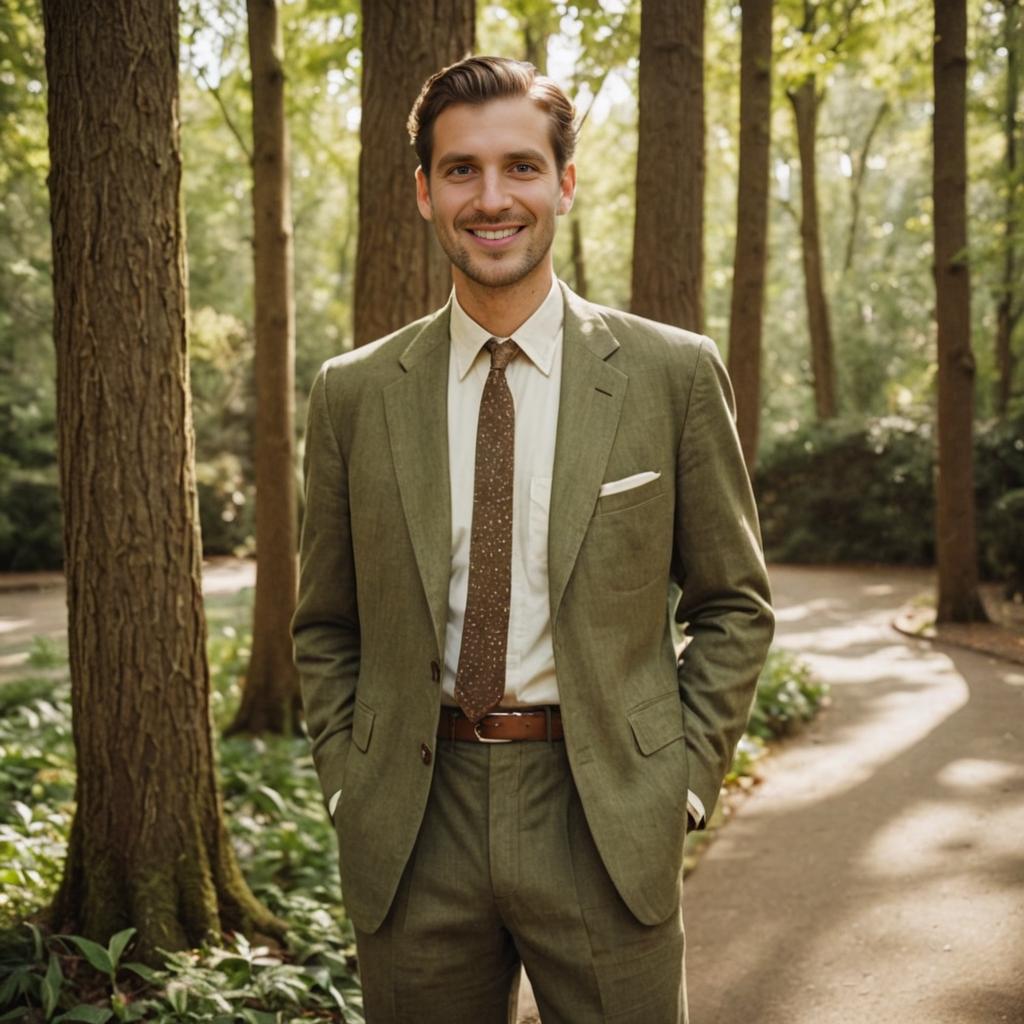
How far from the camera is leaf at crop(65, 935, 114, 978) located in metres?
3.45

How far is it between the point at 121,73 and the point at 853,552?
19.4 meters

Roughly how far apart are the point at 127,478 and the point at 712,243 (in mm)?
33943

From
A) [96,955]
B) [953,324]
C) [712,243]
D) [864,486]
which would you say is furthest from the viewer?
[712,243]

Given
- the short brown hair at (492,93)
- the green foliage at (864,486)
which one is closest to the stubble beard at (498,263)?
the short brown hair at (492,93)

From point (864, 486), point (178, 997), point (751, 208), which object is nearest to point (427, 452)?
point (178, 997)

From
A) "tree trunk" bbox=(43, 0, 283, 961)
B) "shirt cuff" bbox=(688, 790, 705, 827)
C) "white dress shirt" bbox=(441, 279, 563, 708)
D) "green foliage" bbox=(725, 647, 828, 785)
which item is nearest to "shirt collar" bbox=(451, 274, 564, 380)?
"white dress shirt" bbox=(441, 279, 563, 708)

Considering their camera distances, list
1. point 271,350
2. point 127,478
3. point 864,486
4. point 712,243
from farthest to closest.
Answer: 1. point 712,243
2. point 864,486
3. point 271,350
4. point 127,478

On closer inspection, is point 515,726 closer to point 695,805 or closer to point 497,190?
point 695,805

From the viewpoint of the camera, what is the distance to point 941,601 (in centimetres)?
1300

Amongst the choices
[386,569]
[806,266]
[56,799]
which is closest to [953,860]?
[386,569]

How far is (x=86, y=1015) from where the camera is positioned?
A: 3240mm

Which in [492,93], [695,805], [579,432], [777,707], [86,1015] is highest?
[492,93]

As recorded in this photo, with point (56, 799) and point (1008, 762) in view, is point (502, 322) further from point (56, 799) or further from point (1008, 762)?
point (1008, 762)

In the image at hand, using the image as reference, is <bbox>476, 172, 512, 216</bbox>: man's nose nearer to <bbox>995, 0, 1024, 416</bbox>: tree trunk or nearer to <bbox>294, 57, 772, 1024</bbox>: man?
<bbox>294, 57, 772, 1024</bbox>: man
